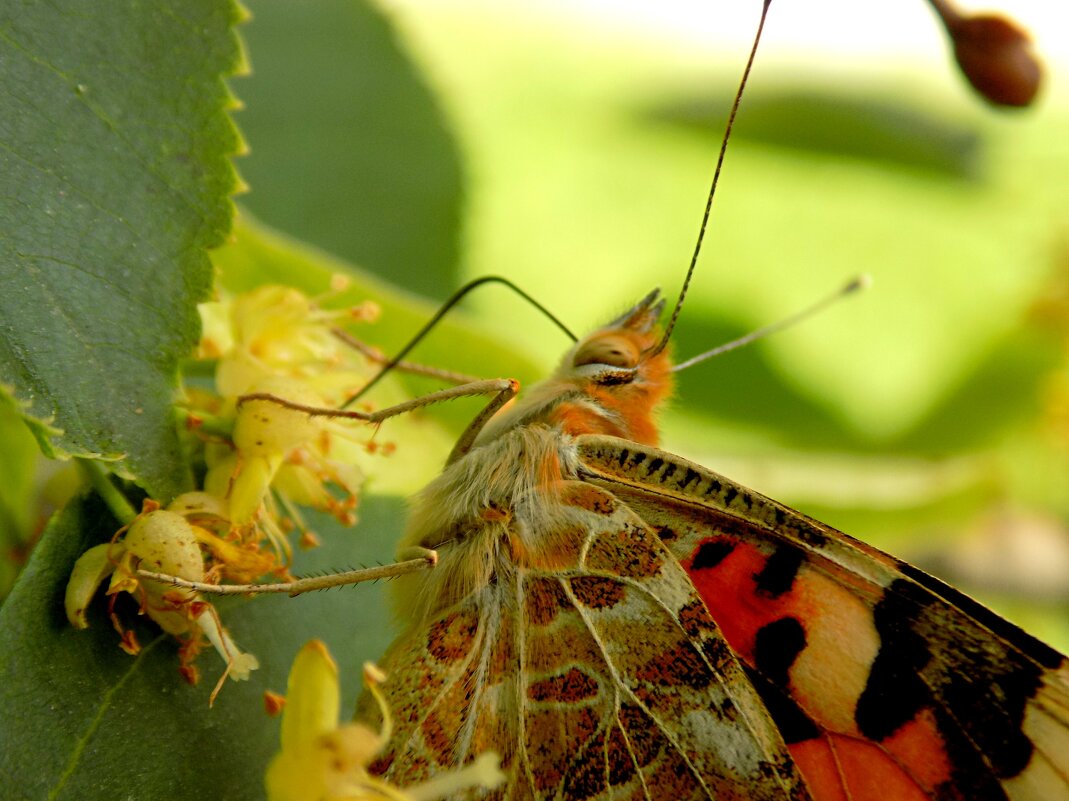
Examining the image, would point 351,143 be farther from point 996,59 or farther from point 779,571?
point 779,571

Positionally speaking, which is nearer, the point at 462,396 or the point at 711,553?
the point at 711,553

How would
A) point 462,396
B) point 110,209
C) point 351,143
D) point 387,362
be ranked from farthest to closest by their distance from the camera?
point 351,143 → point 387,362 → point 462,396 → point 110,209

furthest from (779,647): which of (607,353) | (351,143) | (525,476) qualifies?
(351,143)

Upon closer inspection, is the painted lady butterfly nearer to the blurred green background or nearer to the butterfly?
the butterfly

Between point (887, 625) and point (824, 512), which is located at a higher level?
point (887, 625)

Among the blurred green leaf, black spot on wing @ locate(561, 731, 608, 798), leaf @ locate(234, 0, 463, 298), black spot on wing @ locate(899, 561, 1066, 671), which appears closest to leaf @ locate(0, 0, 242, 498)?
black spot on wing @ locate(561, 731, 608, 798)

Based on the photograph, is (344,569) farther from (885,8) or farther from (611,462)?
(885,8)

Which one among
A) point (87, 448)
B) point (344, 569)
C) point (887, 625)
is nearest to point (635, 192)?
point (344, 569)

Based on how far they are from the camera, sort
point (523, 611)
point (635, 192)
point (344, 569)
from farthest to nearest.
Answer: point (635, 192)
point (344, 569)
point (523, 611)
